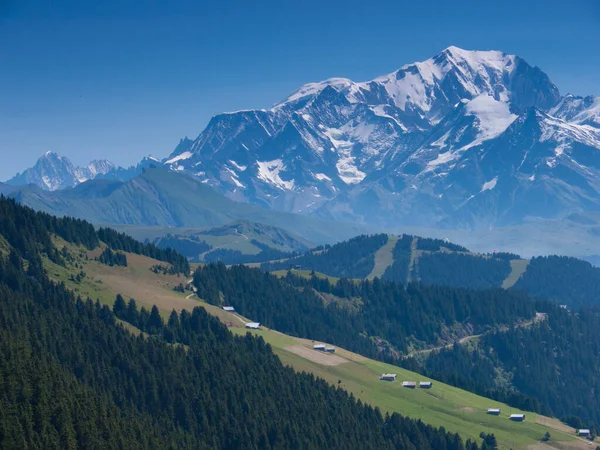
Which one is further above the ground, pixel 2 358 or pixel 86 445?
pixel 2 358

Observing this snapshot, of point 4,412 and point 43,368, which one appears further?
point 43,368

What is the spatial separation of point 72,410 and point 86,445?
831cm

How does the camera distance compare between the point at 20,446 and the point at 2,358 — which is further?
the point at 2,358

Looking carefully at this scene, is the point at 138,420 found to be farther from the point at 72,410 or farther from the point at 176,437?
the point at 72,410

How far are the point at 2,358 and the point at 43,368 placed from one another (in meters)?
7.86

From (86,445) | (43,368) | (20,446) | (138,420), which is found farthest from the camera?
(138,420)

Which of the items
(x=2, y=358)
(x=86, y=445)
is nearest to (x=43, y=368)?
(x=2, y=358)

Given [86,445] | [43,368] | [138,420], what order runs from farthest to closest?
1. [138,420]
2. [43,368]
3. [86,445]

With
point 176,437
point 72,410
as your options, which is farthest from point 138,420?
point 72,410

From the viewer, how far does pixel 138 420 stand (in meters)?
194

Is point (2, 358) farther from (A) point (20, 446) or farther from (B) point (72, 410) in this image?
(A) point (20, 446)

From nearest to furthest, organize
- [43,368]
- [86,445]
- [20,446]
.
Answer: [20,446], [86,445], [43,368]

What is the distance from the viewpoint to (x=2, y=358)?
17650cm

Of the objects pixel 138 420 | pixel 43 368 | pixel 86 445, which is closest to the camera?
pixel 86 445
